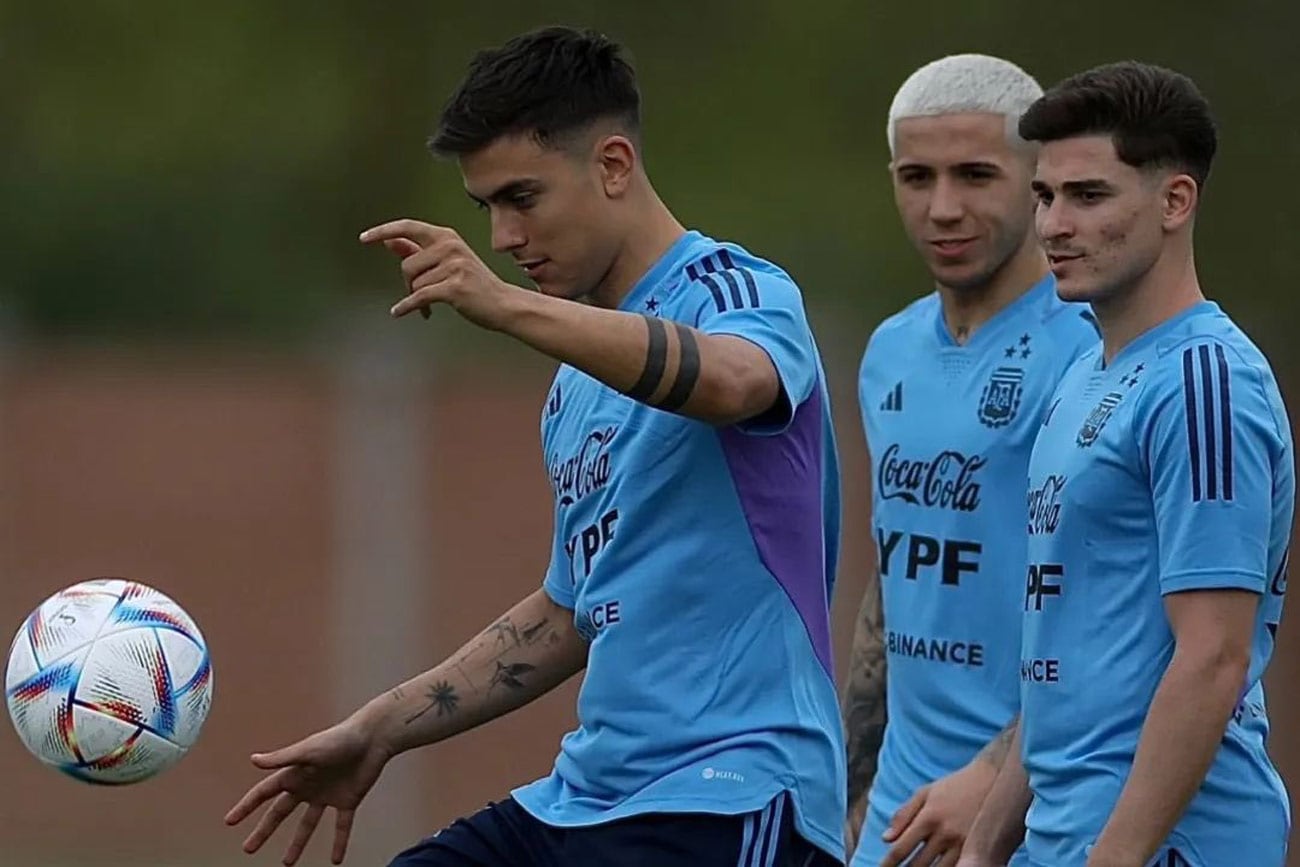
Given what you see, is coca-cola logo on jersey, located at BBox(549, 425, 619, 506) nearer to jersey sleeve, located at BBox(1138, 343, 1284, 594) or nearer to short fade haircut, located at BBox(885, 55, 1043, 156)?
jersey sleeve, located at BBox(1138, 343, 1284, 594)

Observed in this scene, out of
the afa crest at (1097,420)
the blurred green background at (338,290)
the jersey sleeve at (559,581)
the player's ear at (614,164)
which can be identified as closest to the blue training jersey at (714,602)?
the player's ear at (614,164)

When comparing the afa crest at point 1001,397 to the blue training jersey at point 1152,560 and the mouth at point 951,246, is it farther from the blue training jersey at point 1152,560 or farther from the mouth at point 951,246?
the blue training jersey at point 1152,560

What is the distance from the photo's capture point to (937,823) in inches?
203

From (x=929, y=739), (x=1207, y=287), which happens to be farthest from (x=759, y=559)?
(x=1207, y=287)

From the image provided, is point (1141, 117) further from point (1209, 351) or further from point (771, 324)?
point (771, 324)

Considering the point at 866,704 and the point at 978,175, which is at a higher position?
the point at 978,175

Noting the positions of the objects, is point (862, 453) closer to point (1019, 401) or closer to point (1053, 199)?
point (1019, 401)

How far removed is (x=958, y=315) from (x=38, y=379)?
8.12m

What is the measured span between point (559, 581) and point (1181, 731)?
147cm

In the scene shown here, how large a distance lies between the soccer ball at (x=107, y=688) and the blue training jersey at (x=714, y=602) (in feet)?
3.01

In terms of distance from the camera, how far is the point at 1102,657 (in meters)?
4.46

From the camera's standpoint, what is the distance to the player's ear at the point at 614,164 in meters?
4.91

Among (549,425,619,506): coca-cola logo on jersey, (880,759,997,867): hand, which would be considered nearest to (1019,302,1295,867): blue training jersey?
(880,759,997,867): hand

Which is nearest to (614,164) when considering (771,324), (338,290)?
(771,324)
